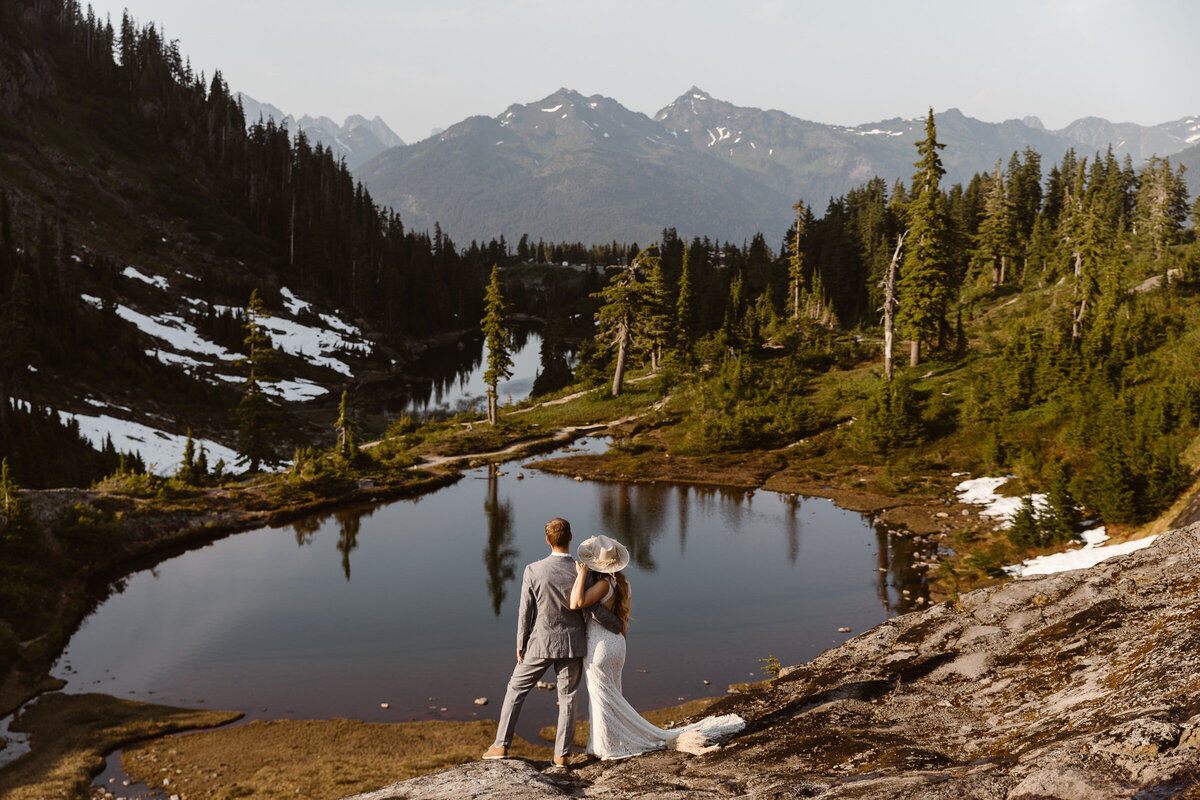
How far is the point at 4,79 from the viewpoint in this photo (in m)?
108

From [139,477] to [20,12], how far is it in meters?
136

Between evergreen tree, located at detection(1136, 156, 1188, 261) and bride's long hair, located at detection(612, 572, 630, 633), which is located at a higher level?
evergreen tree, located at detection(1136, 156, 1188, 261)

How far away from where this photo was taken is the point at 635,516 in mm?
32812

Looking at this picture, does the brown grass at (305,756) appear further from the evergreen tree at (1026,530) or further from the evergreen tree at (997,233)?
the evergreen tree at (997,233)

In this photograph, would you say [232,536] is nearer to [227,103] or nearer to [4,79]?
[4,79]

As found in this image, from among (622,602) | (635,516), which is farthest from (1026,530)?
(622,602)

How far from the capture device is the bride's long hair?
26.8ft

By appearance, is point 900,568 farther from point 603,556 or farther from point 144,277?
point 144,277

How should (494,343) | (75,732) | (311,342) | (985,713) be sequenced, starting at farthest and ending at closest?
(311,342)
(494,343)
(75,732)
(985,713)

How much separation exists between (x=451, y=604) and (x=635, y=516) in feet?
36.9

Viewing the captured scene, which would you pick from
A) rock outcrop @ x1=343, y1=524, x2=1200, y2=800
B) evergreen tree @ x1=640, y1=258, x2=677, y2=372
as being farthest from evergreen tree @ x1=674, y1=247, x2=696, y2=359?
rock outcrop @ x1=343, y1=524, x2=1200, y2=800

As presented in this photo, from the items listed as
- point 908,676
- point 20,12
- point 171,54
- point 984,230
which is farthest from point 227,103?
point 908,676

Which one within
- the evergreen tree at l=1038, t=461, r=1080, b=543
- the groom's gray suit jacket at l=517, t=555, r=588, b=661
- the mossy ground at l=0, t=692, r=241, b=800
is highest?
the groom's gray suit jacket at l=517, t=555, r=588, b=661

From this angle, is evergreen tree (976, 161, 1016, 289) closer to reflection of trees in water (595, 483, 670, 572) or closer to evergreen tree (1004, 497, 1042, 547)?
reflection of trees in water (595, 483, 670, 572)
